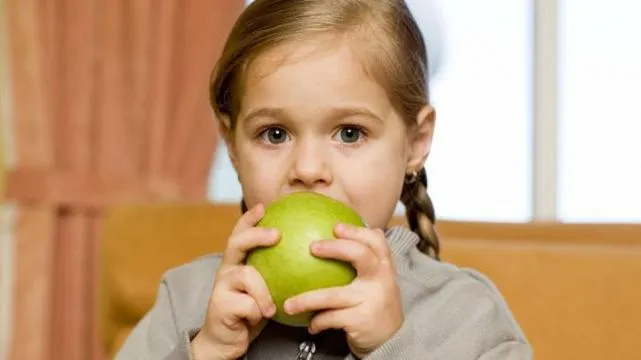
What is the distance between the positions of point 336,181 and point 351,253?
196 millimetres

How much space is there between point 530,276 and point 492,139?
4.34 feet

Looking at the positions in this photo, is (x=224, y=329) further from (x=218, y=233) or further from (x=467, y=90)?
(x=467, y=90)

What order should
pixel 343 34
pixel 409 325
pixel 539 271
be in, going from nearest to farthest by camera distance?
pixel 409 325, pixel 343 34, pixel 539 271

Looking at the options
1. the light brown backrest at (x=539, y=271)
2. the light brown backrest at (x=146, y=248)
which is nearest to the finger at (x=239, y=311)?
the light brown backrest at (x=539, y=271)

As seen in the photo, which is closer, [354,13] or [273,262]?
[273,262]

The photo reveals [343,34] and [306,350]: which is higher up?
[343,34]

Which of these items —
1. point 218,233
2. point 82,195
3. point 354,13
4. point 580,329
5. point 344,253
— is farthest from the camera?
point 82,195

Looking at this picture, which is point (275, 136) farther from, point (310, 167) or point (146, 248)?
point (146, 248)

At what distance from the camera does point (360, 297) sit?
117cm

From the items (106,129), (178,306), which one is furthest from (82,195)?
(178,306)

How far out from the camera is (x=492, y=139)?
10.4 feet

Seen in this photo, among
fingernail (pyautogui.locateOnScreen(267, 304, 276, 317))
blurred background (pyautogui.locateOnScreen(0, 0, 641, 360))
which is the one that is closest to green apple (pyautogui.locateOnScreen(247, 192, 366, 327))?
fingernail (pyautogui.locateOnScreen(267, 304, 276, 317))

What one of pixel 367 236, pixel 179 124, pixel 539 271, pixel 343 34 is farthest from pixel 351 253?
pixel 179 124

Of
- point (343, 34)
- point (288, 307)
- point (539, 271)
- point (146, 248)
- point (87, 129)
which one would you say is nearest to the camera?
point (288, 307)
